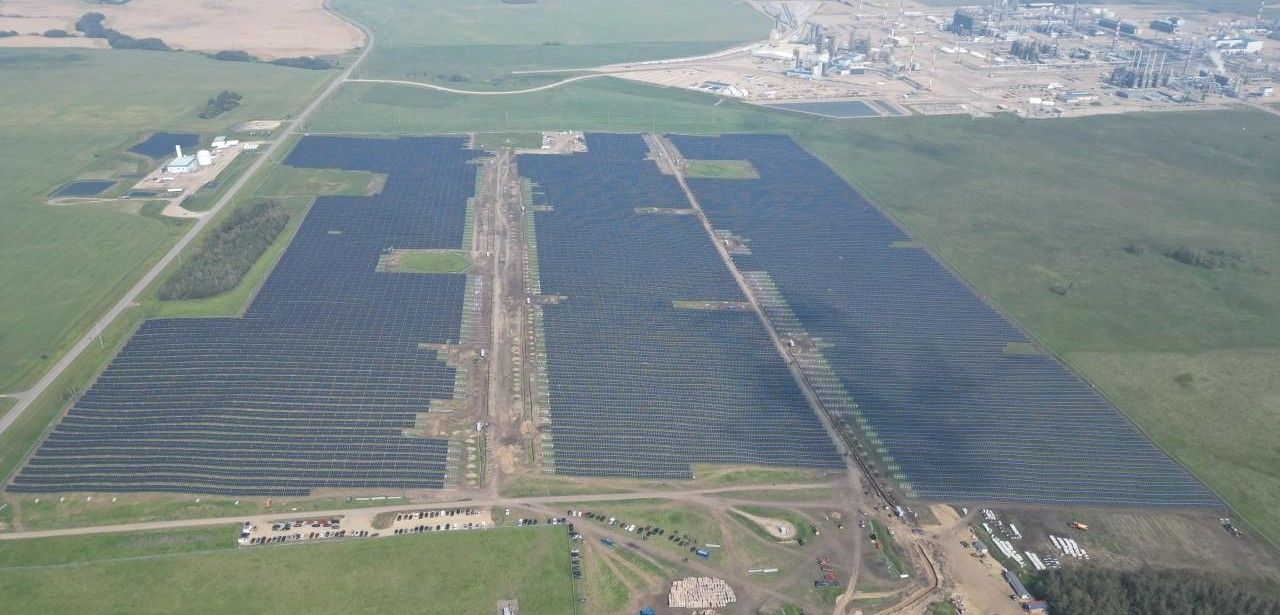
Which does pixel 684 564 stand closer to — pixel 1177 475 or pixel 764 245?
pixel 1177 475

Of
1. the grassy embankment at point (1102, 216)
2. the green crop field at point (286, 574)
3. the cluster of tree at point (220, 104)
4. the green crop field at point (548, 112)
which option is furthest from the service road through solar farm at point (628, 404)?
the cluster of tree at point (220, 104)

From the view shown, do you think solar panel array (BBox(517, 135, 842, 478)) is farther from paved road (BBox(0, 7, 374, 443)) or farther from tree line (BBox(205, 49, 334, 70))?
tree line (BBox(205, 49, 334, 70))

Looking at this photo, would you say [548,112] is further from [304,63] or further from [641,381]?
[641,381]

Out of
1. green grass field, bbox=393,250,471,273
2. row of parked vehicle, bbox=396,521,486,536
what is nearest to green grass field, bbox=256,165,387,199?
green grass field, bbox=393,250,471,273

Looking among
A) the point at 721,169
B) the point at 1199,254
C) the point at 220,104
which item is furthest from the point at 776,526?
the point at 220,104

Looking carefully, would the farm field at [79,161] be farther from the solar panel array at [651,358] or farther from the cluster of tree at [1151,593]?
the cluster of tree at [1151,593]

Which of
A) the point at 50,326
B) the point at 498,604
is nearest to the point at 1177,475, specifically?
the point at 498,604

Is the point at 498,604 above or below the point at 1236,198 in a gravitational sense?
below
